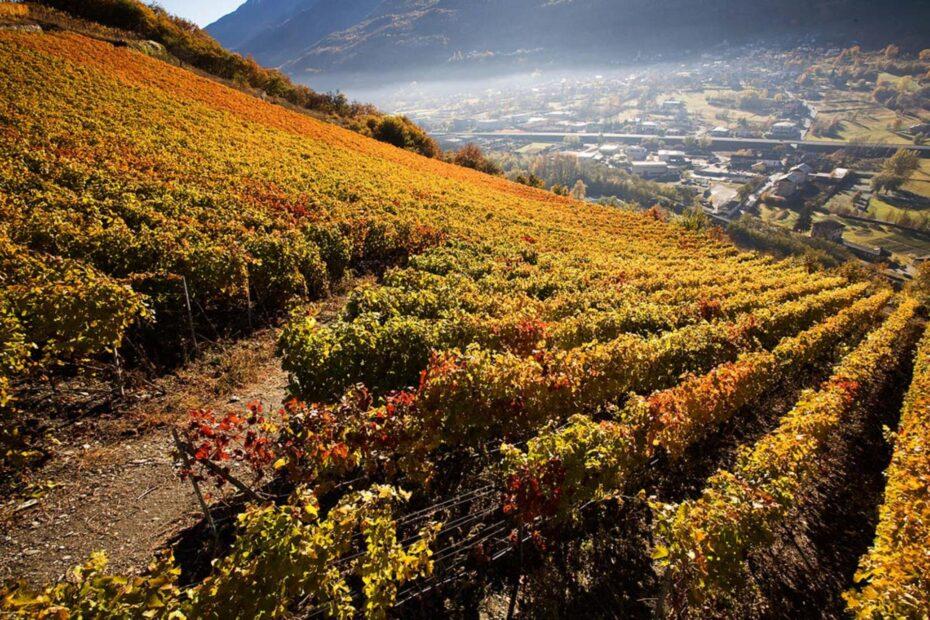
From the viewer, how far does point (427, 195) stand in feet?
109

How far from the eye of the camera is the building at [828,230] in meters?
116

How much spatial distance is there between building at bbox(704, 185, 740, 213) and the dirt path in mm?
169419

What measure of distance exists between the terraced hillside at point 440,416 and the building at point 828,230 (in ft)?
420

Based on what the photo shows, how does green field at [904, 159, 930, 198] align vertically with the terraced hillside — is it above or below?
below

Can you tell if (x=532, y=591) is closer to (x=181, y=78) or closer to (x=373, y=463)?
(x=373, y=463)

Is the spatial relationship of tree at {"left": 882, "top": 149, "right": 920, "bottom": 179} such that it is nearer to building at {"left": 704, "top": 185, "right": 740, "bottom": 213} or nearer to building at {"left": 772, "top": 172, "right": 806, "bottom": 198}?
building at {"left": 772, "top": 172, "right": 806, "bottom": 198}

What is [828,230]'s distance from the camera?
4729 inches

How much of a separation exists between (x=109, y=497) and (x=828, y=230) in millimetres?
163333

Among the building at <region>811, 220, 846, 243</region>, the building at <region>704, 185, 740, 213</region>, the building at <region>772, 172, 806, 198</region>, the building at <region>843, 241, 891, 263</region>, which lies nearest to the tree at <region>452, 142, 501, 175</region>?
the building at <region>843, 241, 891, 263</region>

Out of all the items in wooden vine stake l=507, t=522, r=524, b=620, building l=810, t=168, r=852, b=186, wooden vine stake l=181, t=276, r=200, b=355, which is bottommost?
building l=810, t=168, r=852, b=186

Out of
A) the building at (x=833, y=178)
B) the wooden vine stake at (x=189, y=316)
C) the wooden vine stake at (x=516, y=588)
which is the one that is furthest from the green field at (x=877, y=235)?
the wooden vine stake at (x=189, y=316)

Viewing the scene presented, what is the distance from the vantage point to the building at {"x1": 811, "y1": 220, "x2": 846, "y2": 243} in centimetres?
11614

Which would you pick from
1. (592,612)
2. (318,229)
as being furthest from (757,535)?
(318,229)

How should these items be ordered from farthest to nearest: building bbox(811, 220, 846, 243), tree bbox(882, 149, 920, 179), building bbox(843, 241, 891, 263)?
tree bbox(882, 149, 920, 179) → building bbox(811, 220, 846, 243) → building bbox(843, 241, 891, 263)
